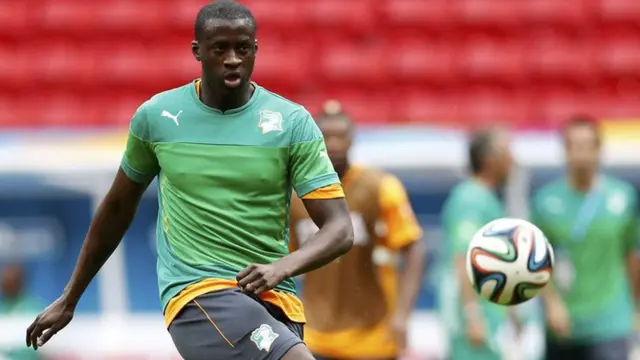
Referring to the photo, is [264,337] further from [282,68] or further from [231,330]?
[282,68]

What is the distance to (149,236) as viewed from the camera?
1165cm

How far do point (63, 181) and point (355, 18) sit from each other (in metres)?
3.64

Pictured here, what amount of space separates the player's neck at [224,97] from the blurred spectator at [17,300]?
675 centimetres

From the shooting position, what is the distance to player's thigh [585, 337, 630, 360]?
852 centimetres

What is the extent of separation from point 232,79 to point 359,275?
293cm

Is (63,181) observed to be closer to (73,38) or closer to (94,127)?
(94,127)

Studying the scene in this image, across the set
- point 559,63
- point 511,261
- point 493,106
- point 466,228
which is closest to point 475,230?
point 466,228

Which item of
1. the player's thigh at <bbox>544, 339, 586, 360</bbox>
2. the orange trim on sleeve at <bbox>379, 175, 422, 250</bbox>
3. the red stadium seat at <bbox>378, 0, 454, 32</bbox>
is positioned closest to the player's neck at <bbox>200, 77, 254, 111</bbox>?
the orange trim on sleeve at <bbox>379, 175, 422, 250</bbox>

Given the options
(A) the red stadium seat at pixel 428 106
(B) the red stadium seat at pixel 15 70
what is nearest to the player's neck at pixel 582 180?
(A) the red stadium seat at pixel 428 106

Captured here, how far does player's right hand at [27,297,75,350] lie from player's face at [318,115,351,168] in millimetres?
2394

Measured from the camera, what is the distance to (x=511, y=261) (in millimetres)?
6379

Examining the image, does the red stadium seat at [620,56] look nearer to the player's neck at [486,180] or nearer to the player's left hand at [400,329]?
the player's neck at [486,180]

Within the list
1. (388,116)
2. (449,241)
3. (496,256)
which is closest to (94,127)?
(388,116)

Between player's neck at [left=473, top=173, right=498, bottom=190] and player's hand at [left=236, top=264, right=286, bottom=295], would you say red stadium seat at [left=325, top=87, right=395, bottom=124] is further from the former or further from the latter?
player's hand at [left=236, top=264, right=286, bottom=295]
